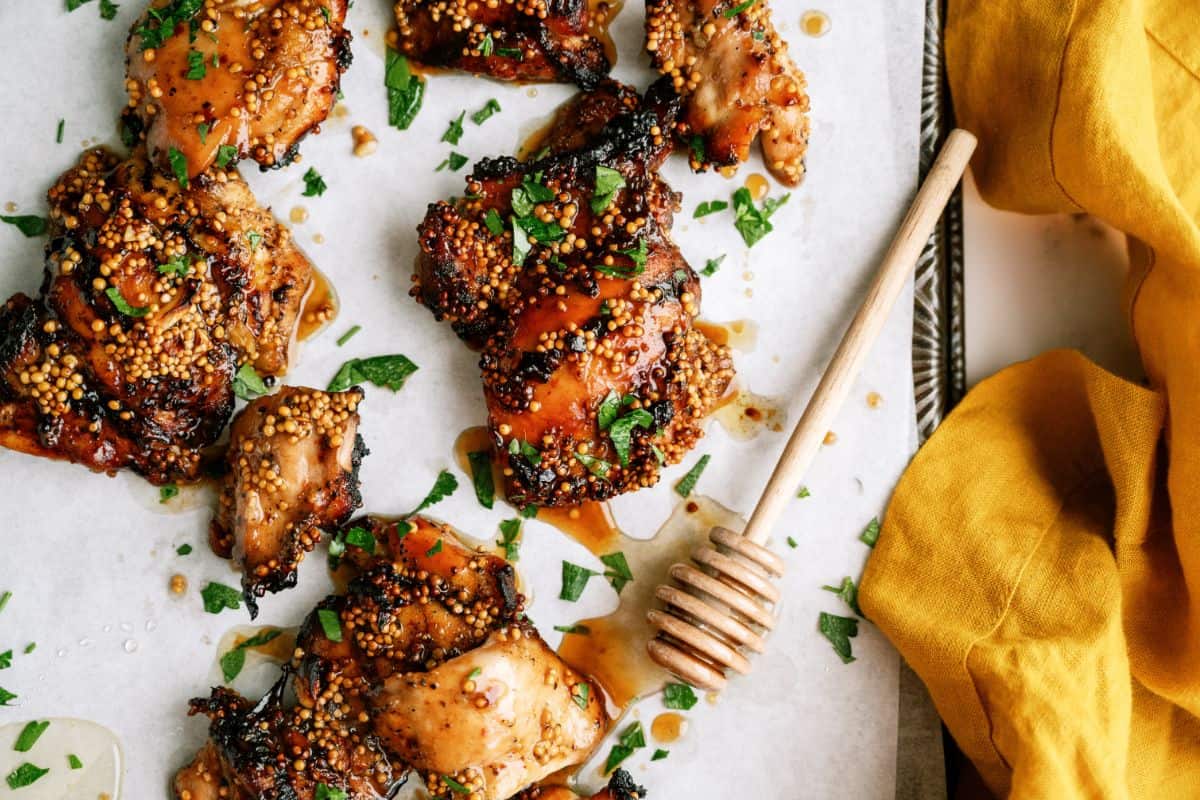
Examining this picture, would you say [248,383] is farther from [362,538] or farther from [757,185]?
[757,185]

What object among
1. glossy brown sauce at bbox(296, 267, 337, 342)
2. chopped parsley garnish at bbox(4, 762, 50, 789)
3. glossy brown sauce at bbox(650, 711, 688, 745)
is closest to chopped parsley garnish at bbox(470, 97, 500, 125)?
glossy brown sauce at bbox(296, 267, 337, 342)

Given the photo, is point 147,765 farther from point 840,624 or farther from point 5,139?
point 840,624

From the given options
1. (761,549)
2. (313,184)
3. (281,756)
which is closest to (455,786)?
(281,756)

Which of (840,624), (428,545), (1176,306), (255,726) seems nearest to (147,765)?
(255,726)

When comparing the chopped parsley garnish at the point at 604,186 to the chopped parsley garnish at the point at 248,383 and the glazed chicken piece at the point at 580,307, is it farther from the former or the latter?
the chopped parsley garnish at the point at 248,383

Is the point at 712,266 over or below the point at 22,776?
over
